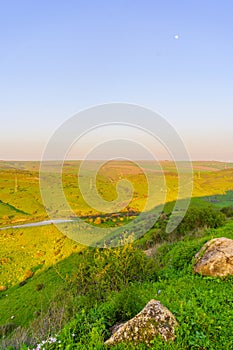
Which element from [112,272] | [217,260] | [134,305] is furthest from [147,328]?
[112,272]

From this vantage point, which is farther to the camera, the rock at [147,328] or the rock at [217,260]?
the rock at [217,260]

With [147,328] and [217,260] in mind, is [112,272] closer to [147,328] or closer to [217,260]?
[217,260]

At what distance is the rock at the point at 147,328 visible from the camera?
13.8 ft

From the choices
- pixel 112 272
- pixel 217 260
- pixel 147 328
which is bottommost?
pixel 112 272

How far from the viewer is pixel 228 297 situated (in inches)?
239

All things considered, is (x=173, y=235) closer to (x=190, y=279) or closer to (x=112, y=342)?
(x=190, y=279)

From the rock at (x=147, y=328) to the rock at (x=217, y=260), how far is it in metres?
3.83

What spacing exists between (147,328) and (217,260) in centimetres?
446

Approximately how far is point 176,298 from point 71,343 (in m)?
2.92

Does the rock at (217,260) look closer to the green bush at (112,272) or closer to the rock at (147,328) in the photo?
the green bush at (112,272)

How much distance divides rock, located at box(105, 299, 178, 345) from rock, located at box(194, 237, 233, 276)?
383cm

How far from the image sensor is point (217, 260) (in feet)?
25.7

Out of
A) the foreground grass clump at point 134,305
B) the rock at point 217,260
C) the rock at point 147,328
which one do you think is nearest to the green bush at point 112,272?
the foreground grass clump at point 134,305

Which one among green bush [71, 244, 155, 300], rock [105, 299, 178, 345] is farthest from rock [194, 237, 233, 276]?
rock [105, 299, 178, 345]
